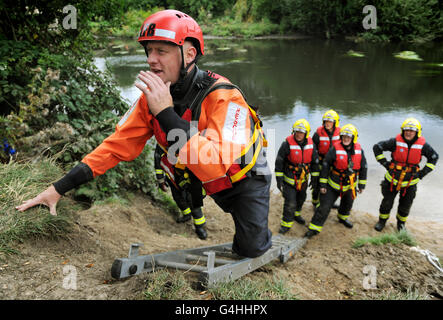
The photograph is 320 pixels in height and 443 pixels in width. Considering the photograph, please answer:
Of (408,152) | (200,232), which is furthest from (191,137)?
(408,152)

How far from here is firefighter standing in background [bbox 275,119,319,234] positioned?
6.19 m

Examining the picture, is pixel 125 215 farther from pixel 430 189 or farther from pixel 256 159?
pixel 430 189

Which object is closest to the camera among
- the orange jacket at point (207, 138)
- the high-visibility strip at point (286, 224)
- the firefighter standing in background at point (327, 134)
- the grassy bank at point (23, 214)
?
the orange jacket at point (207, 138)

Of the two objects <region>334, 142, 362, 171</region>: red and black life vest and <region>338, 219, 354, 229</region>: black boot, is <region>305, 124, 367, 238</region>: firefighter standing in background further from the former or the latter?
<region>338, 219, 354, 229</region>: black boot

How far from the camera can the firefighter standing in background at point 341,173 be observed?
19.9ft

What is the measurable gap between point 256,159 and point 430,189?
256 inches

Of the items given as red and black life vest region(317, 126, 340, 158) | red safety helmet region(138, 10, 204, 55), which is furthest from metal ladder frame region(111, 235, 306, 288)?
red and black life vest region(317, 126, 340, 158)

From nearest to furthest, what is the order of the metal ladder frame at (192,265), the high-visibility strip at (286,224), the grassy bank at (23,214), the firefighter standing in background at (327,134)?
the metal ladder frame at (192,265) < the grassy bank at (23,214) < the high-visibility strip at (286,224) < the firefighter standing in background at (327,134)

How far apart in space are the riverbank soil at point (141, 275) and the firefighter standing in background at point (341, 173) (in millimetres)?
629

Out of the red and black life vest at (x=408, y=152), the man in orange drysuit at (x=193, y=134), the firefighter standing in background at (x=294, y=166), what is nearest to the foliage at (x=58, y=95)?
the man in orange drysuit at (x=193, y=134)

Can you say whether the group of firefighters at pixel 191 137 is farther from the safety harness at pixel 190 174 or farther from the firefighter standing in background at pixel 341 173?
the firefighter standing in background at pixel 341 173

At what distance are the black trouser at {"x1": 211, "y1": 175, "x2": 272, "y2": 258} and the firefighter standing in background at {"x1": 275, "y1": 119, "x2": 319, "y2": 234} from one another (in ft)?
11.0

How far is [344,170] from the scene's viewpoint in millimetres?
6082
